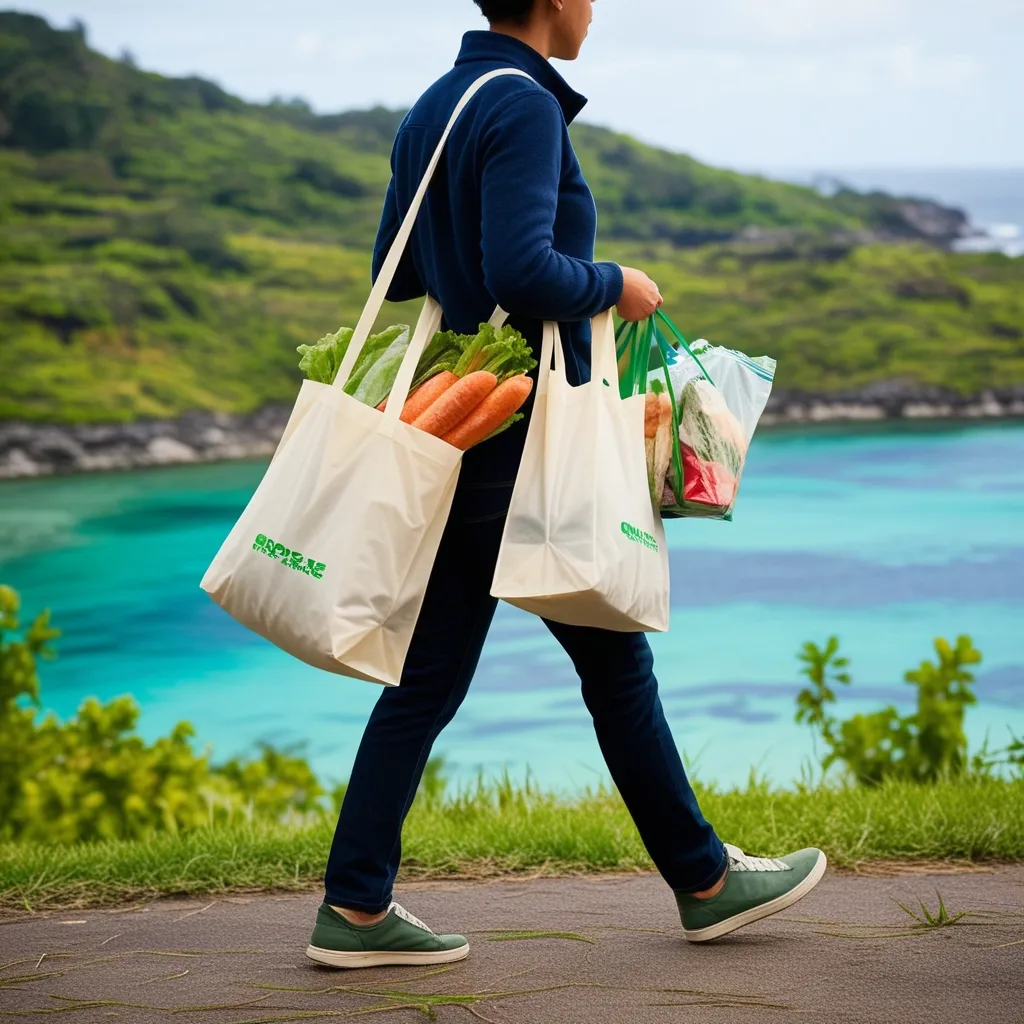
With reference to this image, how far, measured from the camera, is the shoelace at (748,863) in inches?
70.8

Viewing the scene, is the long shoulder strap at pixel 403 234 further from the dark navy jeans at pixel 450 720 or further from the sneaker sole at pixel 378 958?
the sneaker sole at pixel 378 958

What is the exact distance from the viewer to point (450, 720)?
1732 mm

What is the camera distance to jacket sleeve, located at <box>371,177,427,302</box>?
1812mm

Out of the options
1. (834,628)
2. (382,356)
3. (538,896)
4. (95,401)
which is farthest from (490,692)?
(382,356)

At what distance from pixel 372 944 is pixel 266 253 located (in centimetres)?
1057

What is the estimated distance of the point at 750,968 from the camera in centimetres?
169

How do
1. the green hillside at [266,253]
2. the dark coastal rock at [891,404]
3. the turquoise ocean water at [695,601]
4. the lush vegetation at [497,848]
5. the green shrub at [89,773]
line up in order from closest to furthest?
1. the lush vegetation at [497,848]
2. the green shrub at [89,773]
3. the turquoise ocean water at [695,601]
4. the green hillside at [266,253]
5. the dark coastal rock at [891,404]

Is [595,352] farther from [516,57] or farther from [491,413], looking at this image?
[516,57]

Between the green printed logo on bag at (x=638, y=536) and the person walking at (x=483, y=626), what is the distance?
0.16 metres

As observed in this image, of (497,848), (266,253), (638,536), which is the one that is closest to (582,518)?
(638,536)

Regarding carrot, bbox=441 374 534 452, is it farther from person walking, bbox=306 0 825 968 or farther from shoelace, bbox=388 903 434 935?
shoelace, bbox=388 903 434 935

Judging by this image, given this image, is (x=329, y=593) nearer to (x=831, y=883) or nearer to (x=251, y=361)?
(x=831, y=883)

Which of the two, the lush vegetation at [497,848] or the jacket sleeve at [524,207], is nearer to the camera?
the jacket sleeve at [524,207]

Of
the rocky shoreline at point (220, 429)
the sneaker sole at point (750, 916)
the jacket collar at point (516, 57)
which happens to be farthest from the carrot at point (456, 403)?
the rocky shoreline at point (220, 429)
